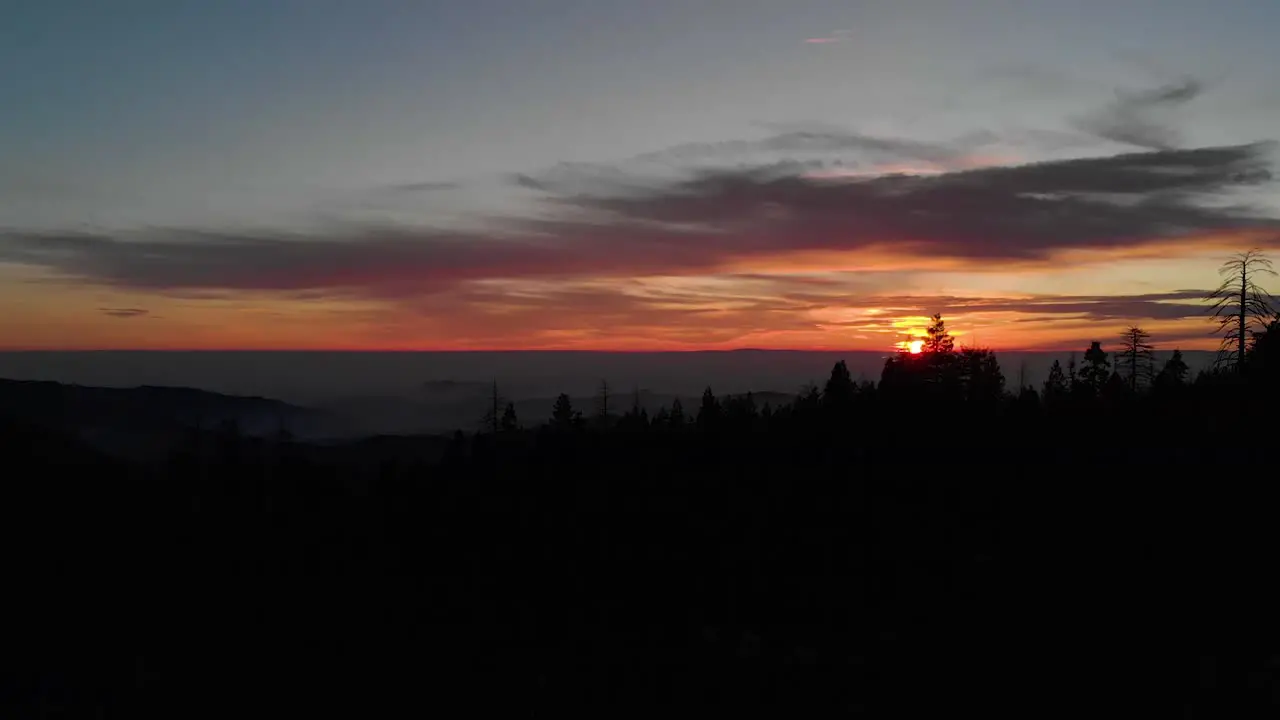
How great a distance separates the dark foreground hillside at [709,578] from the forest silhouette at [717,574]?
0.16 m

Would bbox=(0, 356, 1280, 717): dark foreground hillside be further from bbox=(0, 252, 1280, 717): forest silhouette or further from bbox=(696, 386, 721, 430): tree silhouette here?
bbox=(696, 386, 721, 430): tree silhouette

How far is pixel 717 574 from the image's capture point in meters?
38.4

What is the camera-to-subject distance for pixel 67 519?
52.8 m

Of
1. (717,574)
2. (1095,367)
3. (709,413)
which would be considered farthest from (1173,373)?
(717,574)

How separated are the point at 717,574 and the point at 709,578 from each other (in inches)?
14.6

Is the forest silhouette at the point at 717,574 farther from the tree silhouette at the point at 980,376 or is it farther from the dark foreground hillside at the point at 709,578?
the tree silhouette at the point at 980,376

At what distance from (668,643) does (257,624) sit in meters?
18.4

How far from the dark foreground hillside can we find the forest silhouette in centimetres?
16

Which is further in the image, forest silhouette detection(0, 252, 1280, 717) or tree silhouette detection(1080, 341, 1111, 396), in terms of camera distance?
tree silhouette detection(1080, 341, 1111, 396)

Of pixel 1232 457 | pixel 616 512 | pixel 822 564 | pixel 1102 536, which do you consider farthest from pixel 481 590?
pixel 1232 457

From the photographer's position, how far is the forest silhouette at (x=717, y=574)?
27.3 meters

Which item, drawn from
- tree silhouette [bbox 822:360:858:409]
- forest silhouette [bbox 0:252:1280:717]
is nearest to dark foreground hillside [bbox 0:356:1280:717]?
forest silhouette [bbox 0:252:1280:717]

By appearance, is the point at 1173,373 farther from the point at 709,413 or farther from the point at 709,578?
the point at 709,578

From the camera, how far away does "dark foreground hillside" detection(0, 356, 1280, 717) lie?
2714 cm
